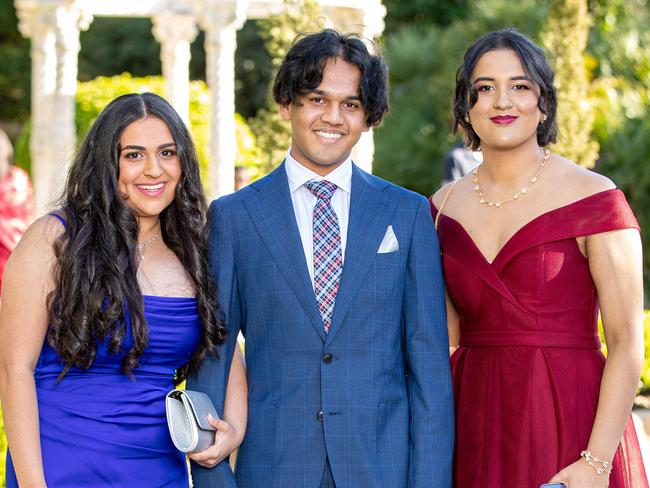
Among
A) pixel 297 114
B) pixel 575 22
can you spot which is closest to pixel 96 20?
pixel 575 22

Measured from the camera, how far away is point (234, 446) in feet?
11.9

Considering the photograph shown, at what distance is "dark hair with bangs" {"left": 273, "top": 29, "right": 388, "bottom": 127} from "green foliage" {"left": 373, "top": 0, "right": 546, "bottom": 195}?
43.1 feet

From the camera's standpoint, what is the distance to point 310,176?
12.6ft

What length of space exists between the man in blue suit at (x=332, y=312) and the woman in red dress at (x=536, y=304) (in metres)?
0.18

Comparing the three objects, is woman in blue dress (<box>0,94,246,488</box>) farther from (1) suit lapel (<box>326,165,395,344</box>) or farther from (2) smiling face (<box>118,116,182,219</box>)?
(1) suit lapel (<box>326,165,395,344</box>)

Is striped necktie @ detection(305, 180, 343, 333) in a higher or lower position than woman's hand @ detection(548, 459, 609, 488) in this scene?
higher

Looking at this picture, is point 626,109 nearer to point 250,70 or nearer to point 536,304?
point 250,70

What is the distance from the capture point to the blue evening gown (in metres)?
3.49

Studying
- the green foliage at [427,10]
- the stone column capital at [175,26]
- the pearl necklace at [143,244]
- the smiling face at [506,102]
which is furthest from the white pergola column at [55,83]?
the green foliage at [427,10]

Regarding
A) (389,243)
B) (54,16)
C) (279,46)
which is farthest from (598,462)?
(54,16)

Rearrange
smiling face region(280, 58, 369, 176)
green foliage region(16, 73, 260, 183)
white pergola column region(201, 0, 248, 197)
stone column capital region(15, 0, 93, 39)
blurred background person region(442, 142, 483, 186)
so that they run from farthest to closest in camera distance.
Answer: green foliage region(16, 73, 260, 183) < stone column capital region(15, 0, 93, 39) < white pergola column region(201, 0, 248, 197) < blurred background person region(442, 142, 483, 186) < smiling face region(280, 58, 369, 176)

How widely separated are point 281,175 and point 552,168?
99 cm

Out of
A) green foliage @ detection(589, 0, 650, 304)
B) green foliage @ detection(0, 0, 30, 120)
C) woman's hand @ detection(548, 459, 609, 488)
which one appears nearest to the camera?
woman's hand @ detection(548, 459, 609, 488)

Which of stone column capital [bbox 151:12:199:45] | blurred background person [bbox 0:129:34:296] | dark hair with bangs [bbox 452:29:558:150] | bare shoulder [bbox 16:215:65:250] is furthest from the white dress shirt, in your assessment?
stone column capital [bbox 151:12:199:45]
